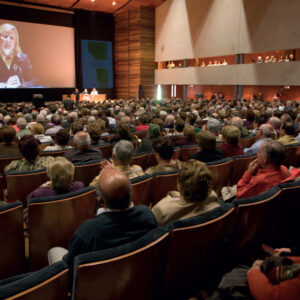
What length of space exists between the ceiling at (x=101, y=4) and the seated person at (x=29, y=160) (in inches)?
617

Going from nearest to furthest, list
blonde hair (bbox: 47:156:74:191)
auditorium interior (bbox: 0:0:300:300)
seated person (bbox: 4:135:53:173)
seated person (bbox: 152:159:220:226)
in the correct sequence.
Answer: auditorium interior (bbox: 0:0:300:300) < seated person (bbox: 152:159:220:226) < blonde hair (bbox: 47:156:74:191) < seated person (bbox: 4:135:53:173)

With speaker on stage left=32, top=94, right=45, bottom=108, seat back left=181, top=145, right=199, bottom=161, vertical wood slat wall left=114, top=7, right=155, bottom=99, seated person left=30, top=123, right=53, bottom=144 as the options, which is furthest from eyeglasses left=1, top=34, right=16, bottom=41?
seat back left=181, top=145, right=199, bottom=161

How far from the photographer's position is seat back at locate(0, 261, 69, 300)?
1.14m

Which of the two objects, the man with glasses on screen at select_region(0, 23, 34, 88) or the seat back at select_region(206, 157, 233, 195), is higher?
the man with glasses on screen at select_region(0, 23, 34, 88)

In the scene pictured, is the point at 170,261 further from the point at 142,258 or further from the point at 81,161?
the point at 81,161

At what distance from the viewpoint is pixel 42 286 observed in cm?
120

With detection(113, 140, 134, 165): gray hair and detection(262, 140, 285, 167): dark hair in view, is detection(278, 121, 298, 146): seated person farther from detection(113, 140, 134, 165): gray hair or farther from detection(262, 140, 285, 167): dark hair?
detection(113, 140, 134, 165): gray hair

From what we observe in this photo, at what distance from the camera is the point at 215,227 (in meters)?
1.69

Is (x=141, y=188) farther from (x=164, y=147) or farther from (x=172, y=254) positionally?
(x=172, y=254)

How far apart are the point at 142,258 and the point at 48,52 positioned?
57.8 feet

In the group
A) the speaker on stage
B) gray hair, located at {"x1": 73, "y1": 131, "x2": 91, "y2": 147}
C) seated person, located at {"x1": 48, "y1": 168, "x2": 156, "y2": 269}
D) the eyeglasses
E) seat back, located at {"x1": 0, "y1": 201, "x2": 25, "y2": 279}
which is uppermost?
the eyeglasses

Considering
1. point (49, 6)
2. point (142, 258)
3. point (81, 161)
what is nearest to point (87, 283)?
point (142, 258)

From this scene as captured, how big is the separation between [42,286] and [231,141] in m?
3.12

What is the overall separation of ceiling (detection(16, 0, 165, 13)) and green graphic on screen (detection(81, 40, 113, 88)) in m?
1.88
